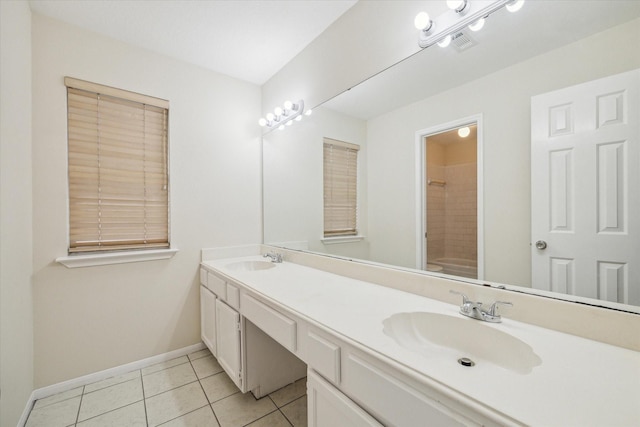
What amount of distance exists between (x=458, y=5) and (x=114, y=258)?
250cm

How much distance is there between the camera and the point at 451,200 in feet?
4.08

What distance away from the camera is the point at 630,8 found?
789 mm

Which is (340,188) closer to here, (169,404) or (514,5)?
(514,5)

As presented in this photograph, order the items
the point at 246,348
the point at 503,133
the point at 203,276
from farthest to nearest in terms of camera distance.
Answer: the point at 203,276 → the point at 246,348 → the point at 503,133

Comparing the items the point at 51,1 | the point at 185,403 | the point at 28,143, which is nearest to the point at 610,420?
the point at 185,403

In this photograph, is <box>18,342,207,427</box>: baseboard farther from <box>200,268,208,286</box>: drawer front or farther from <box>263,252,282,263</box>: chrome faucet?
<box>263,252,282,263</box>: chrome faucet

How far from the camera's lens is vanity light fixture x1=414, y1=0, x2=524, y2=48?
106 centimetres

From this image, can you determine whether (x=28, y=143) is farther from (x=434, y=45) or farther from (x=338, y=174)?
(x=434, y=45)

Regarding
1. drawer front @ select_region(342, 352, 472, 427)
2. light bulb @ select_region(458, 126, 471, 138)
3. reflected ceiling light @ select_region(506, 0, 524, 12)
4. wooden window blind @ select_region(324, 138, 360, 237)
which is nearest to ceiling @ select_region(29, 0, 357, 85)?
wooden window blind @ select_region(324, 138, 360, 237)

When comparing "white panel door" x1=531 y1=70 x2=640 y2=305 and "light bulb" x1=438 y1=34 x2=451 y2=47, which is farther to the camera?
"light bulb" x1=438 y1=34 x2=451 y2=47

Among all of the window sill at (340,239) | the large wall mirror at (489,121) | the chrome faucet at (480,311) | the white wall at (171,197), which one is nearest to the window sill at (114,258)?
the white wall at (171,197)

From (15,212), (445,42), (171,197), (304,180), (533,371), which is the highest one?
(445,42)

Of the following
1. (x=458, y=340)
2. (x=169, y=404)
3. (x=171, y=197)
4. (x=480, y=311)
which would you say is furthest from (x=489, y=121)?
(x=169, y=404)

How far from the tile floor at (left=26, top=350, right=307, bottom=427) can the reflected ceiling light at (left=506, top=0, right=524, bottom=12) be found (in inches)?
85.6
